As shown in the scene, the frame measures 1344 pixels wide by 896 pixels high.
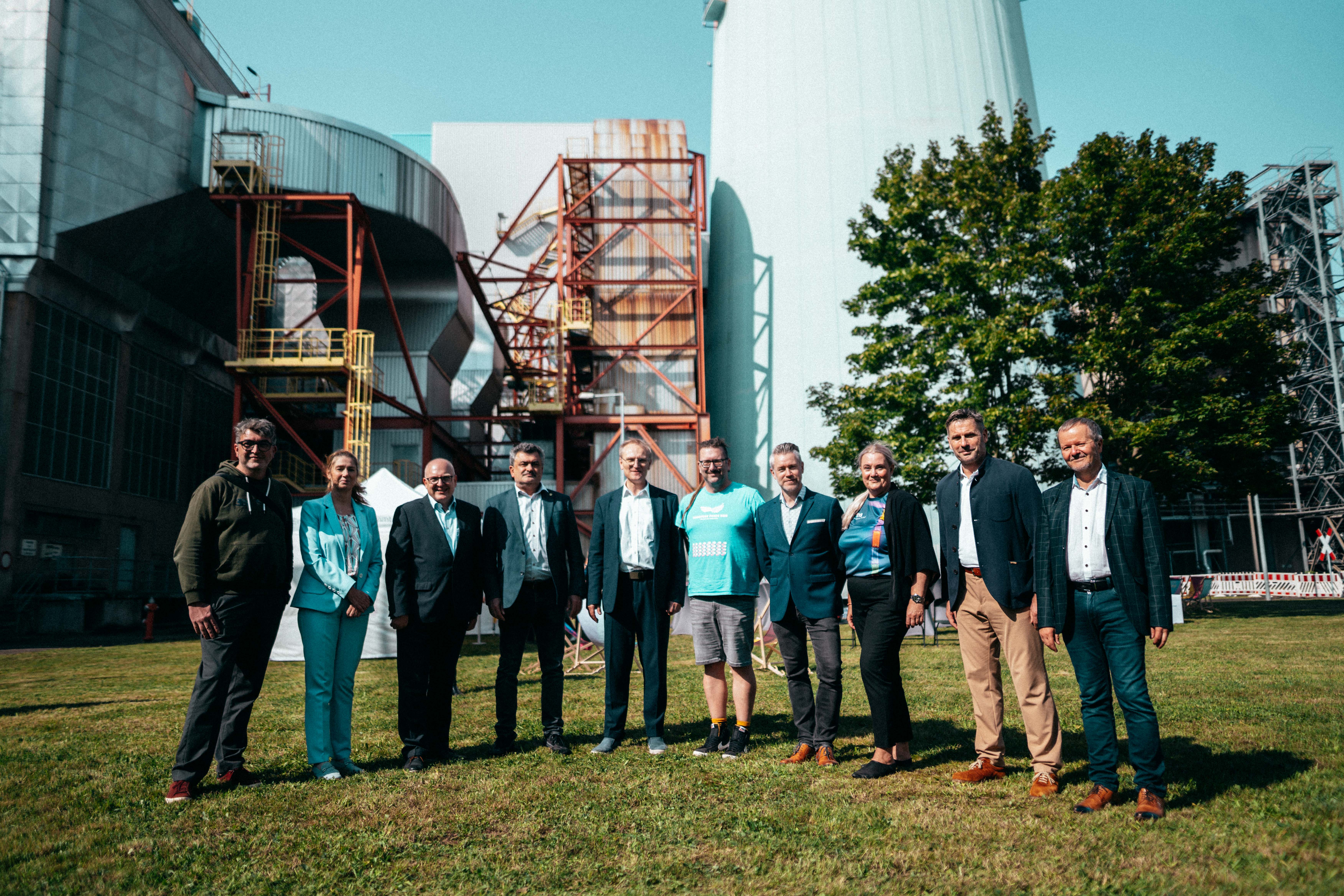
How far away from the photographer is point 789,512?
569 centimetres

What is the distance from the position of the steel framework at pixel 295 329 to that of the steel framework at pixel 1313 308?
38.7 meters

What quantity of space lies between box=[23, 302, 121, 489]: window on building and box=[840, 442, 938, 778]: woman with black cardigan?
81.4ft

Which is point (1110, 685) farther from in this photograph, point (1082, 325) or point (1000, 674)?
point (1082, 325)

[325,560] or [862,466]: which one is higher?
[862,466]

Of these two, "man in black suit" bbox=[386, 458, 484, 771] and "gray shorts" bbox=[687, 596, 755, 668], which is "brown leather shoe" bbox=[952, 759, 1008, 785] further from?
"man in black suit" bbox=[386, 458, 484, 771]

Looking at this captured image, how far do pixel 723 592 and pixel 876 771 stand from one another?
148 centimetres

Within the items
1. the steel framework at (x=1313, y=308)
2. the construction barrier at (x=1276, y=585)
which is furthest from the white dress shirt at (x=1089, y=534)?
the steel framework at (x=1313, y=308)

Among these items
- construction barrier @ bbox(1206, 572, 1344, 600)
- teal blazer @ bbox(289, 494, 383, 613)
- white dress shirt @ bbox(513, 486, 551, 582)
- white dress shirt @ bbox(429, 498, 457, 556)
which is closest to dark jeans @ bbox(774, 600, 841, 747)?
white dress shirt @ bbox(513, 486, 551, 582)

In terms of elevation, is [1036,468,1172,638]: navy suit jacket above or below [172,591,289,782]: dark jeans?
above

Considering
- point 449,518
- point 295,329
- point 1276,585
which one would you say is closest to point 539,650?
point 449,518

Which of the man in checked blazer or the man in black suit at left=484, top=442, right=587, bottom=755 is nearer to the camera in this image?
the man in checked blazer

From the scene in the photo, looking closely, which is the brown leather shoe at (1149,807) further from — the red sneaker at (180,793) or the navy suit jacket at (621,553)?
the red sneaker at (180,793)

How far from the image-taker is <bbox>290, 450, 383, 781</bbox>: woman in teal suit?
5141 mm

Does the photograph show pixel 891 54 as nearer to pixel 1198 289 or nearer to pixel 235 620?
pixel 1198 289
